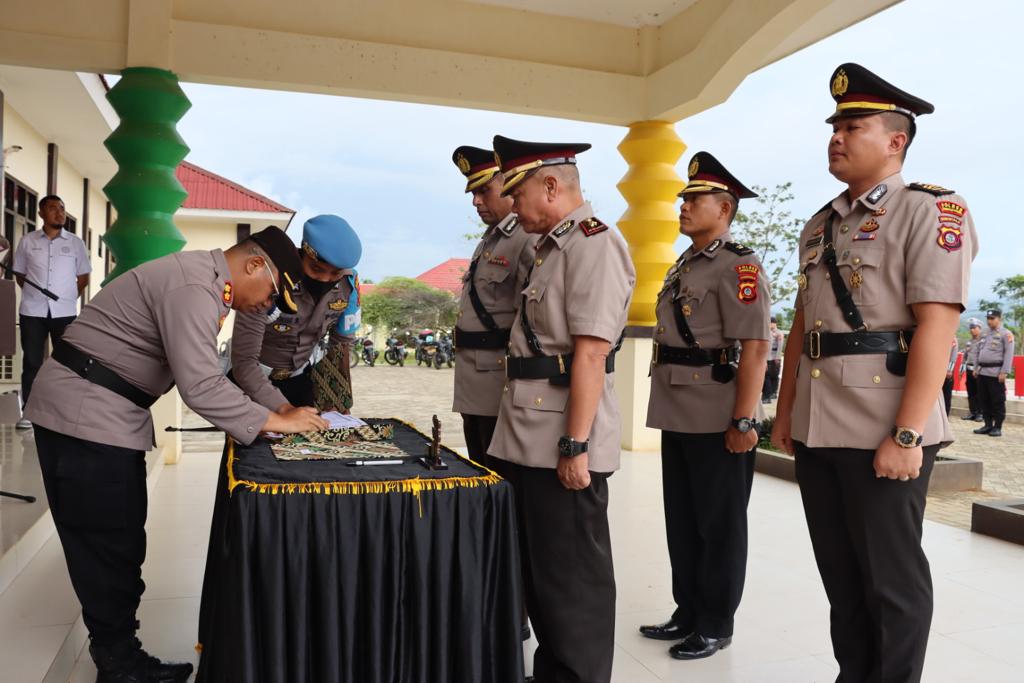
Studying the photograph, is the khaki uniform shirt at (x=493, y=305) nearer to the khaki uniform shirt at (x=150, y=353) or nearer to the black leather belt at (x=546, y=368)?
the black leather belt at (x=546, y=368)

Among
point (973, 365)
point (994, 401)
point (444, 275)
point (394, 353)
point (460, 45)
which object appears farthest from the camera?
point (444, 275)

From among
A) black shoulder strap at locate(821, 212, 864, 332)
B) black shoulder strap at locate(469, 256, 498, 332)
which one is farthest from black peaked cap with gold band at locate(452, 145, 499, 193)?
black shoulder strap at locate(821, 212, 864, 332)

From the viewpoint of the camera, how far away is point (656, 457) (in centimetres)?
635

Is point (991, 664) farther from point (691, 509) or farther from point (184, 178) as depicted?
point (184, 178)

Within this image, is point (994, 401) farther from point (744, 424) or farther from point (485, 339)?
point (485, 339)

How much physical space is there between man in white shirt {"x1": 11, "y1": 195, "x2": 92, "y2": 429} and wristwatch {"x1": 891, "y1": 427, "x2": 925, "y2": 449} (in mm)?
5629

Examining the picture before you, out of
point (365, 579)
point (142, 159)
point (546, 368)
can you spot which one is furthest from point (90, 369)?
point (142, 159)

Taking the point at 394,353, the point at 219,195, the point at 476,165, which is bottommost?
the point at 394,353

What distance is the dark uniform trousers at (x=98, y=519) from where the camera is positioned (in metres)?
2.10

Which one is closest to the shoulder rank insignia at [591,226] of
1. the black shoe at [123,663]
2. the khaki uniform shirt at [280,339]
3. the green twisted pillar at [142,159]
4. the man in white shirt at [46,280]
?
the khaki uniform shirt at [280,339]

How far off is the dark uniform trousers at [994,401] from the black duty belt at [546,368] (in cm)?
983

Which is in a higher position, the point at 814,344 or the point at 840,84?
the point at 840,84

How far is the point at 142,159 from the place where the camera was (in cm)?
499

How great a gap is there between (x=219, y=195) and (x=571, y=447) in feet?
49.3
